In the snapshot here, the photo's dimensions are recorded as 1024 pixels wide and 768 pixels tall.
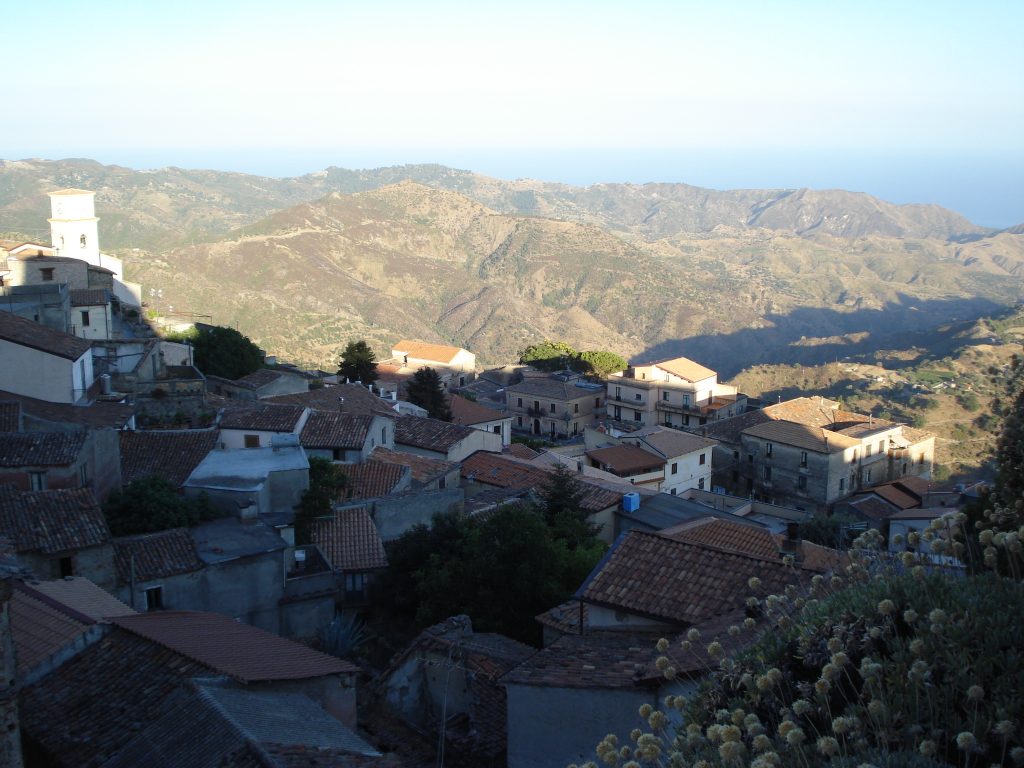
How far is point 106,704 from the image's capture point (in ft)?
38.0

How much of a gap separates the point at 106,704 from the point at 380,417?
17958 mm

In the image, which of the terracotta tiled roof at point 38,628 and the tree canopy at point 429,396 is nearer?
the terracotta tiled roof at point 38,628

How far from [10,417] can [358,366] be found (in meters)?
30.1

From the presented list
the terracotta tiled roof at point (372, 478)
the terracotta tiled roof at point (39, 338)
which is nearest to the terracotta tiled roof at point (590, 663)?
the terracotta tiled roof at point (372, 478)

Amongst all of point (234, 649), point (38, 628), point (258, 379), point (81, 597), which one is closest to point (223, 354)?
point (258, 379)

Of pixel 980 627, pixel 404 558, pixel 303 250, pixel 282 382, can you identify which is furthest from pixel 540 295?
pixel 980 627

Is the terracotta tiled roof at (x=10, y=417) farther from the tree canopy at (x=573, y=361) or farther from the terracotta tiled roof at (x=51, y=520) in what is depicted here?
the tree canopy at (x=573, y=361)

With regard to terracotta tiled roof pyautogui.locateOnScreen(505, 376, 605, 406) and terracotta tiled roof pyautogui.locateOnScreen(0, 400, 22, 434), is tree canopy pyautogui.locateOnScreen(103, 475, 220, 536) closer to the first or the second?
terracotta tiled roof pyautogui.locateOnScreen(0, 400, 22, 434)

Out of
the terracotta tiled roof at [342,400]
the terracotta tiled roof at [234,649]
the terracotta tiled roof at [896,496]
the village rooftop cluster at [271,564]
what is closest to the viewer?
the village rooftop cluster at [271,564]

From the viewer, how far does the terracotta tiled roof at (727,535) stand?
67.5 ft

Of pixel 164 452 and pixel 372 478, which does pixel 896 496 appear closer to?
pixel 372 478

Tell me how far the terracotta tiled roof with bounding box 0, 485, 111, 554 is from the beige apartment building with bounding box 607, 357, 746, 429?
41264 millimetres

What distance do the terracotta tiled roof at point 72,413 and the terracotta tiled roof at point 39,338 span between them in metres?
1.32

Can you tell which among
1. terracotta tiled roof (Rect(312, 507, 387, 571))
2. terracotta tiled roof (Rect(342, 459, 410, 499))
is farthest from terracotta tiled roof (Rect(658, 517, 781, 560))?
terracotta tiled roof (Rect(342, 459, 410, 499))
